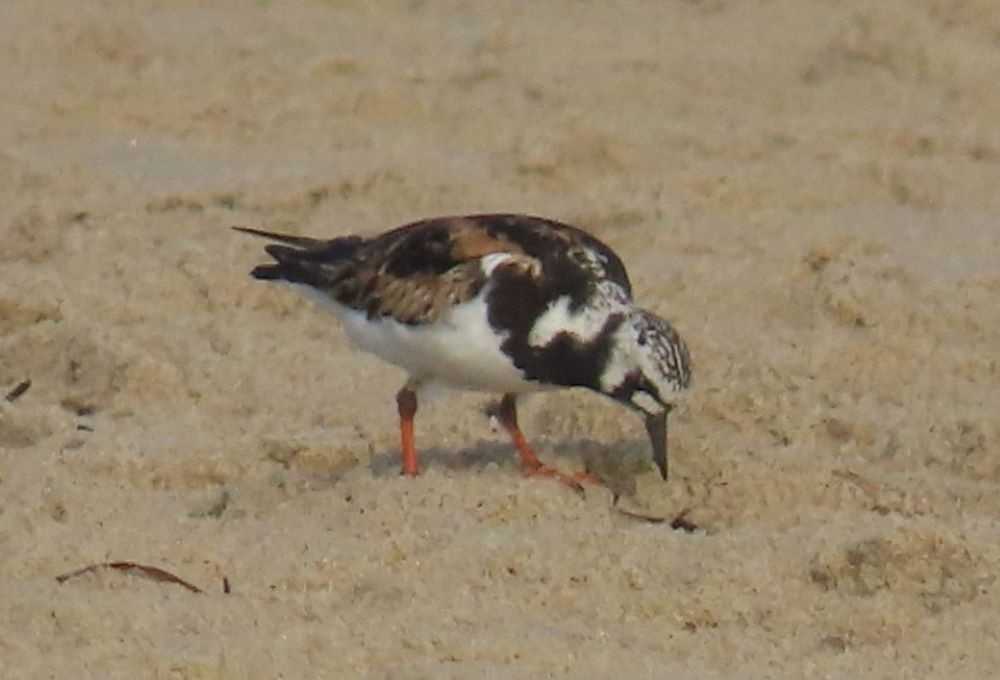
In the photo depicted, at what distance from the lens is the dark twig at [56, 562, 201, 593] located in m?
4.44

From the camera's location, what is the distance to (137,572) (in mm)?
4480

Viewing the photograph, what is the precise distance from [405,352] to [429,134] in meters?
2.87

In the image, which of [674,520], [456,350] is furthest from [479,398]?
[674,520]

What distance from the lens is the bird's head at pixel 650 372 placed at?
16.0 feet

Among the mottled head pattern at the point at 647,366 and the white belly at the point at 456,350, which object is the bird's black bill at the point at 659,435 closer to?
the mottled head pattern at the point at 647,366

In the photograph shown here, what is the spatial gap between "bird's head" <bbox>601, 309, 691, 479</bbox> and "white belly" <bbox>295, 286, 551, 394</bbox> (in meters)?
0.16

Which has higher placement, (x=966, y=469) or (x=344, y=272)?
(x=344, y=272)

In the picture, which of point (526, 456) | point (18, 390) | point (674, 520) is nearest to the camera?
point (674, 520)

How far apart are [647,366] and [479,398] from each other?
94cm

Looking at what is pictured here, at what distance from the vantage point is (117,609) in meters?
4.20

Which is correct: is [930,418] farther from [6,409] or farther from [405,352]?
[6,409]

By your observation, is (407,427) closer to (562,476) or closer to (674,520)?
(562,476)

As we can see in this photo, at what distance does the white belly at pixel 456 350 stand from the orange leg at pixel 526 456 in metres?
0.15

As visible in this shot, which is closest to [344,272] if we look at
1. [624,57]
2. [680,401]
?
[680,401]
